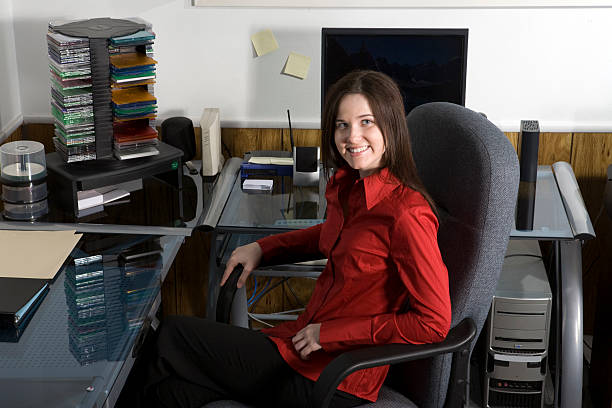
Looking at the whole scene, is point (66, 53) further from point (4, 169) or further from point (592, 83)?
point (592, 83)

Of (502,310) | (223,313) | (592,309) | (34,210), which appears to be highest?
(34,210)

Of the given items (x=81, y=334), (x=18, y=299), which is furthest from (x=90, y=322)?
(x=18, y=299)

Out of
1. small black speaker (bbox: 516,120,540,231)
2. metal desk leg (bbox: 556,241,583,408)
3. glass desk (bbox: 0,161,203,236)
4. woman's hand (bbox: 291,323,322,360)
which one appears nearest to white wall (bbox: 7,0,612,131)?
small black speaker (bbox: 516,120,540,231)

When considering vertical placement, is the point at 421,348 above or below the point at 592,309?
above

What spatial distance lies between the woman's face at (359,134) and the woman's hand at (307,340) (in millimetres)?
337

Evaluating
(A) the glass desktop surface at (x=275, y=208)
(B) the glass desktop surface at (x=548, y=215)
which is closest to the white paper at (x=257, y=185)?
(A) the glass desktop surface at (x=275, y=208)

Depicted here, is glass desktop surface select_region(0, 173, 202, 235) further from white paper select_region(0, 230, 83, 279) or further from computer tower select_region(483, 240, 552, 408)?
computer tower select_region(483, 240, 552, 408)

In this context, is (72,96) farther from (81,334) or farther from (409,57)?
(409,57)

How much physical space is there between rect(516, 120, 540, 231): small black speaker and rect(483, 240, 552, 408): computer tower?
0.24 meters

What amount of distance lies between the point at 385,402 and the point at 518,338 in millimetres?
826

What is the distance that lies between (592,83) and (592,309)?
807 mm

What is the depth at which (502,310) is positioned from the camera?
7.42 feet

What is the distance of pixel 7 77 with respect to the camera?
2.51 meters

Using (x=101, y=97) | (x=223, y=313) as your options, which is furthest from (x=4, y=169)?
(x=223, y=313)
